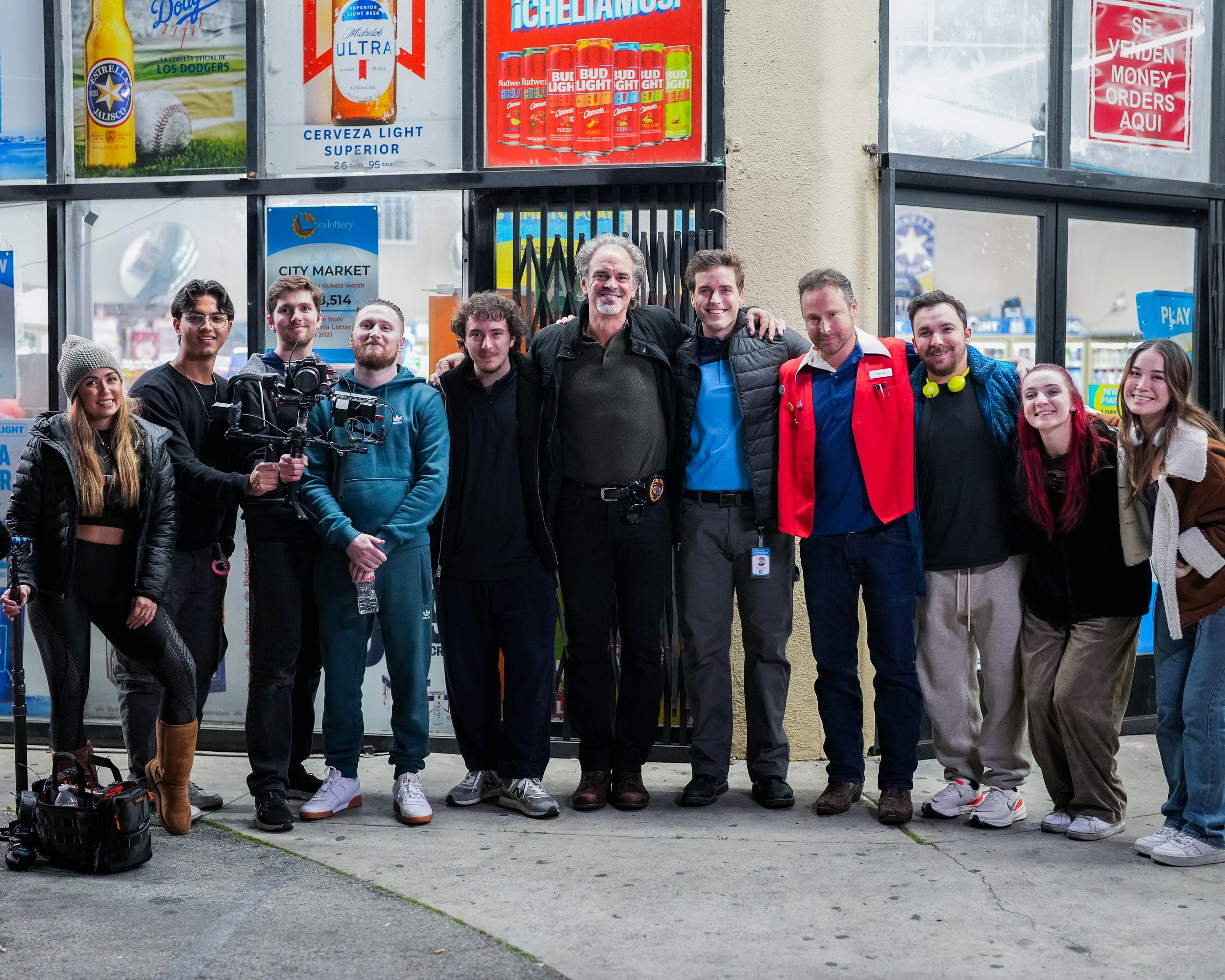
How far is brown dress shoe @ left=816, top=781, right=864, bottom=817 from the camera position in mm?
4723

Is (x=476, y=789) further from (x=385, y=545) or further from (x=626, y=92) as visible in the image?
(x=626, y=92)

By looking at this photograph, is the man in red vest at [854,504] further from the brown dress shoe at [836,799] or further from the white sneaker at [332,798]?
the white sneaker at [332,798]

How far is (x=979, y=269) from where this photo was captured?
587cm

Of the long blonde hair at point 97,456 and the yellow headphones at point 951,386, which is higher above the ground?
the yellow headphones at point 951,386

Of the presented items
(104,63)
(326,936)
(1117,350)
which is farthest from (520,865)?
(104,63)

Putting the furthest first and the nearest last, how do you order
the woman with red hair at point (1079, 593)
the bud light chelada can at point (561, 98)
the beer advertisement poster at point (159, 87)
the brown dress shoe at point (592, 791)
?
the beer advertisement poster at point (159, 87) < the bud light chelada can at point (561, 98) < the brown dress shoe at point (592, 791) < the woman with red hair at point (1079, 593)

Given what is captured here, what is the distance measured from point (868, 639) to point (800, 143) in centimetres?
231

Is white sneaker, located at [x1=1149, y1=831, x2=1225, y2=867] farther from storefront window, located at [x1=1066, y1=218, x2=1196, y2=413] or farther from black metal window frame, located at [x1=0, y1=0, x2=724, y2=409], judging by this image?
black metal window frame, located at [x1=0, y1=0, x2=724, y2=409]

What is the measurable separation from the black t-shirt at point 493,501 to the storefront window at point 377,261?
119 cm

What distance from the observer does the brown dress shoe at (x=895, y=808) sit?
459 centimetres

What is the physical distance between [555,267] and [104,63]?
2.56 m

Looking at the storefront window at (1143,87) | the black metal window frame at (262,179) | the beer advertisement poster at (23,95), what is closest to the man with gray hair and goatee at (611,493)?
the black metal window frame at (262,179)

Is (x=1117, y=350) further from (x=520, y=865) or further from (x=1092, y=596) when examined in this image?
(x=520, y=865)

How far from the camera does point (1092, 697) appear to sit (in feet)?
14.3
